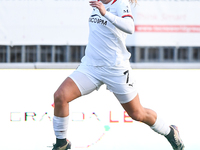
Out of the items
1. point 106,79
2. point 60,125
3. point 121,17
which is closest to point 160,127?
point 106,79

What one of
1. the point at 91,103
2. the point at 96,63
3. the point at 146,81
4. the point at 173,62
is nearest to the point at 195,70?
the point at 173,62

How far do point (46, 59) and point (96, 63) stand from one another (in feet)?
4.02

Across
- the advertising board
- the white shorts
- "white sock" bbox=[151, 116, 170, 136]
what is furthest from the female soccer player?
the advertising board

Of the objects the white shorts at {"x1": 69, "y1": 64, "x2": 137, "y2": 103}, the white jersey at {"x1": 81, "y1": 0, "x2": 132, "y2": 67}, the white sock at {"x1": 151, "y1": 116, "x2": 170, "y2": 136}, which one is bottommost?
the white sock at {"x1": 151, "y1": 116, "x2": 170, "y2": 136}

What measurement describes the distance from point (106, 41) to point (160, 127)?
95 centimetres

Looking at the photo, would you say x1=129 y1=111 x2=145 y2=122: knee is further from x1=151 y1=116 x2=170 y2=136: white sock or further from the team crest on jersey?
the team crest on jersey

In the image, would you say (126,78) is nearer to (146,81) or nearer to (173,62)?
(146,81)

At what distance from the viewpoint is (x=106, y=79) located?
3186 millimetres

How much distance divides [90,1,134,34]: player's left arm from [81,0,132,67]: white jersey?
0.04 meters

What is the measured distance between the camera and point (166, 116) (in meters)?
4.06

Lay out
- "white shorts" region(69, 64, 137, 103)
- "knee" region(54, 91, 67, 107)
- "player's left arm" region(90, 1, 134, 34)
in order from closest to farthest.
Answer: "player's left arm" region(90, 1, 134, 34) → "knee" region(54, 91, 67, 107) → "white shorts" region(69, 64, 137, 103)

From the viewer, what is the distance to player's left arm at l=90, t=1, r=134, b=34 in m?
2.84

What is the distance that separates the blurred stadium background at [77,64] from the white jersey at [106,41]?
0.95 metres

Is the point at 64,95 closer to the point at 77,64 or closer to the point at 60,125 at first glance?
the point at 60,125
